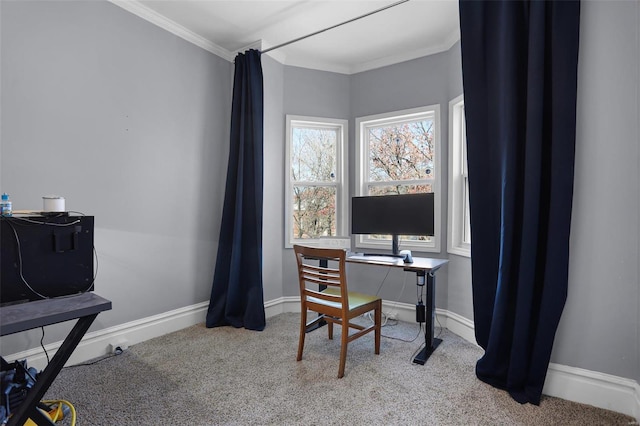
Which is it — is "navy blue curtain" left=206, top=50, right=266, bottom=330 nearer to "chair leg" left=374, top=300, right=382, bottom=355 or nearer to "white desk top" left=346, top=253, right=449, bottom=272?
"white desk top" left=346, top=253, right=449, bottom=272

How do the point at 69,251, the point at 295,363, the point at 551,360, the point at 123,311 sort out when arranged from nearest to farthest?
the point at 69,251, the point at 551,360, the point at 295,363, the point at 123,311

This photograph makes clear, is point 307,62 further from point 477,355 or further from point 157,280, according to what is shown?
point 477,355

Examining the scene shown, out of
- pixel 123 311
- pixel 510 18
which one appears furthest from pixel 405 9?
pixel 123 311

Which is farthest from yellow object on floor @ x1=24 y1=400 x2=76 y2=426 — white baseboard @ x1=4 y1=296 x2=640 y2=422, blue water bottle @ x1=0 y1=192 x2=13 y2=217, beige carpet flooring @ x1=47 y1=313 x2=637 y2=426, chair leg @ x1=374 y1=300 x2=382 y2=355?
chair leg @ x1=374 y1=300 x2=382 y2=355

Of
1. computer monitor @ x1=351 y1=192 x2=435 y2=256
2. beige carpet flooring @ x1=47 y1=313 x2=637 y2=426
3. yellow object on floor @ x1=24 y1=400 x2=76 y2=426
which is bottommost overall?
beige carpet flooring @ x1=47 y1=313 x2=637 y2=426

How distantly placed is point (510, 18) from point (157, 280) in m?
3.15

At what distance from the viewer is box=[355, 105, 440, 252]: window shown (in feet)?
10.8

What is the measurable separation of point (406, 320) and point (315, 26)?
2.88 metres

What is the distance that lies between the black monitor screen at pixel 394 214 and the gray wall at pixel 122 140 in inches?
55.1

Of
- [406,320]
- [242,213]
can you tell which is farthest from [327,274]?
[406,320]

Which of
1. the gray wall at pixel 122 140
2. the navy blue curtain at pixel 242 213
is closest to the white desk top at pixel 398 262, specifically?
the navy blue curtain at pixel 242 213

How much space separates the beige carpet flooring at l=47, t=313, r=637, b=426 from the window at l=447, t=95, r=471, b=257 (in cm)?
94

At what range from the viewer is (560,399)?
1.91 metres

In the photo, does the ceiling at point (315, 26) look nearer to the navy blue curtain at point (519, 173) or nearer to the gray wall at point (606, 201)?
the navy blue curtain at point (519, 173)
